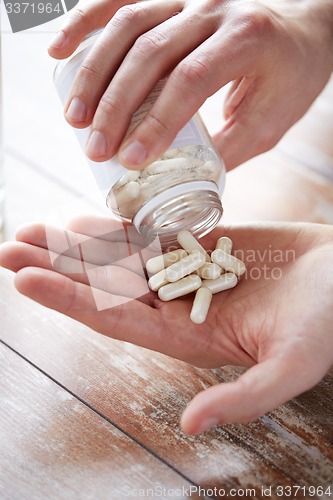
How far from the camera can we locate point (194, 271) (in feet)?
2.56

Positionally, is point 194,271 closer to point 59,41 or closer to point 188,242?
point 188,242

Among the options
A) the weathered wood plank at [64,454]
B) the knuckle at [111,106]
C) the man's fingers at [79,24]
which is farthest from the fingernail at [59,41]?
the weathered wood plank at [64,454]

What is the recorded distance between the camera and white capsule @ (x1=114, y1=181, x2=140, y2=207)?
0.72 metres

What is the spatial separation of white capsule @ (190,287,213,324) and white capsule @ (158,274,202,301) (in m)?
0.01

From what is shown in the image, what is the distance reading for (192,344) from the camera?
2.24 feet

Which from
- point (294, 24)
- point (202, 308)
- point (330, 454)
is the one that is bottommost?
point (330, 454)

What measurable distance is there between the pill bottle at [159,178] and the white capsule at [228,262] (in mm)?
53

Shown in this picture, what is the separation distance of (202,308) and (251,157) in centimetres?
38

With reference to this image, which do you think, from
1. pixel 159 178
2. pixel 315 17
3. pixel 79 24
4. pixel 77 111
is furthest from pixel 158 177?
pixel 315 17

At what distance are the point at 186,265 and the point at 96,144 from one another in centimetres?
17

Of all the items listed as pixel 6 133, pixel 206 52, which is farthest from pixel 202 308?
pixel 6 133

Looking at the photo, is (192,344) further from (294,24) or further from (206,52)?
(294,24)

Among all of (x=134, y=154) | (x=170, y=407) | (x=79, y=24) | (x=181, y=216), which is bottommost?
(x=170, y=407)

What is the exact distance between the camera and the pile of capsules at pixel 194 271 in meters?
0.73
